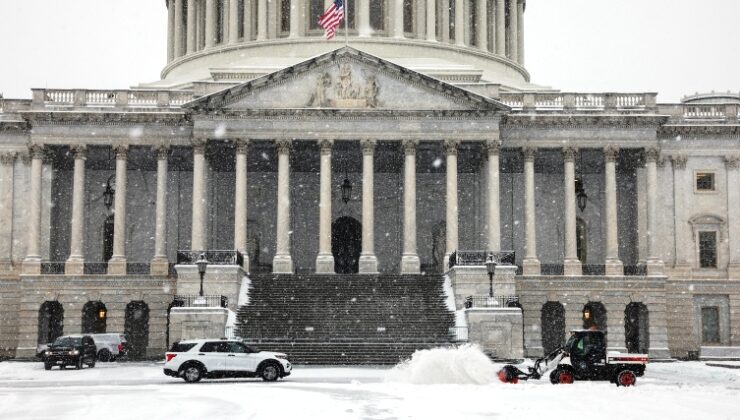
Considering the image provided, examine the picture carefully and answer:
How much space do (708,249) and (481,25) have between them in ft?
70.5

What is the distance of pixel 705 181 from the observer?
63.8 metres

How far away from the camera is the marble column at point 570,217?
59500 millimetres

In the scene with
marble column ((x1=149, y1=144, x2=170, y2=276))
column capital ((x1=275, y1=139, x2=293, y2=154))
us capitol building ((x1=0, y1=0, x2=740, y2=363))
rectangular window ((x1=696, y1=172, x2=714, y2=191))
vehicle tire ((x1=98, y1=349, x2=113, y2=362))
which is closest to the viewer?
vehicle tire ((x1=98, y1=349, x2=113, y2=362))

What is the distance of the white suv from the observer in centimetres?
3566

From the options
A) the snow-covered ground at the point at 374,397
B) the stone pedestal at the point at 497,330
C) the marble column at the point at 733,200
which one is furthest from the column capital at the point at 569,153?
the snow-covered ground at the point at 374,397

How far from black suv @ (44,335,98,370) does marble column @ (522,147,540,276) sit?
2388 centimetres

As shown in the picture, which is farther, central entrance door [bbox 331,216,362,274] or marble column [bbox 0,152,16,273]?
central entrance door [bbox 331,216,362,274]

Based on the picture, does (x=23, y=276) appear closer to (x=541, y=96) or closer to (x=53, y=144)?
(x=53, y=144)

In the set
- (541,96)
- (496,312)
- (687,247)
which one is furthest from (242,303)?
(687,247)

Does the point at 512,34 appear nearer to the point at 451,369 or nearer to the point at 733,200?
the point at 733,200

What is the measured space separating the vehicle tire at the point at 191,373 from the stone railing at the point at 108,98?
27.3 metres

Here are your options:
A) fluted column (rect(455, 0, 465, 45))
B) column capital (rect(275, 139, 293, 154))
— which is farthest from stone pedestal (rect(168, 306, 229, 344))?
fluted column (rect(455, 0, 465, 45))

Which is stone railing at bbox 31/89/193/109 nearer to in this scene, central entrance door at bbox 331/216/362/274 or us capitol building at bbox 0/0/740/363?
us capitol building at bbox 0/0/740/363

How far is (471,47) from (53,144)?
1097 inches
